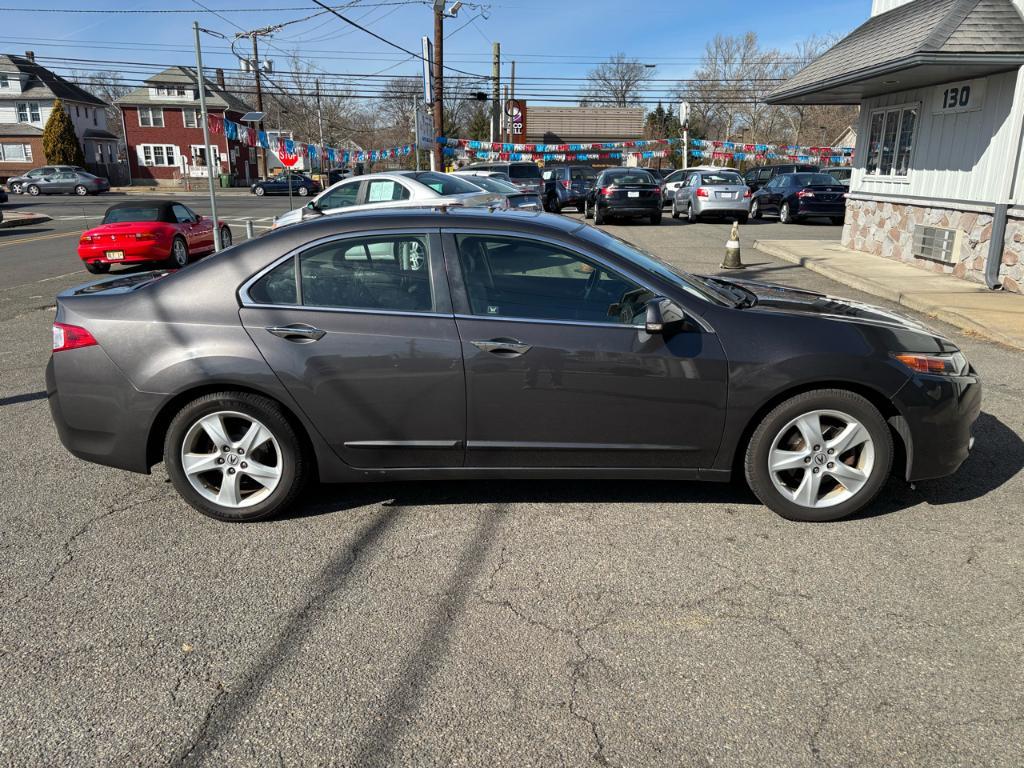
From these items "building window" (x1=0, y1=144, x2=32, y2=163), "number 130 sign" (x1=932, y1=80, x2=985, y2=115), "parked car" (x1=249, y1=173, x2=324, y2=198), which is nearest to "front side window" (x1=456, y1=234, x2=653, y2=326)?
"number 130 sign" (x1=932, y1=80, x2=985, y2=115)

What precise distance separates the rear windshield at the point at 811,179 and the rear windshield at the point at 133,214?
713 inches

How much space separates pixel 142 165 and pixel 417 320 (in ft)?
238

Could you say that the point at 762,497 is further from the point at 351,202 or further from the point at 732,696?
the point at 351,202

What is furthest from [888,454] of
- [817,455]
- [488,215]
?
[488,215]

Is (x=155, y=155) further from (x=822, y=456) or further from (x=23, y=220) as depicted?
(x=822, y=456)

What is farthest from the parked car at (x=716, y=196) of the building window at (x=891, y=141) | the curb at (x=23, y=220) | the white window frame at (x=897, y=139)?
the curb at (x=23, y=220)

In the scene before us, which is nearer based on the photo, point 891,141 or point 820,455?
point 820,455

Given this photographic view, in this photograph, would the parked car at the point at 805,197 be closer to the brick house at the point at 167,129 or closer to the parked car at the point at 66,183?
the parked car at the point at 66,183

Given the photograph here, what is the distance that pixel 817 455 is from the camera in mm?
3955

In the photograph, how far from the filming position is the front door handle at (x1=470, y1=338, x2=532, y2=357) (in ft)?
12.6

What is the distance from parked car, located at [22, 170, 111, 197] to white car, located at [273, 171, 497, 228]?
42.1 metres

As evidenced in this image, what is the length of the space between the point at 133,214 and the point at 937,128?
14.9 m

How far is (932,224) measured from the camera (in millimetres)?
12789

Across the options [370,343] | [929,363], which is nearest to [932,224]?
[929,363]
